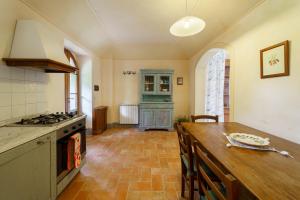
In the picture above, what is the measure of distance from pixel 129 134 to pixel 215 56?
10.5 ft

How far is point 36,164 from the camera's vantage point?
4.37 ft

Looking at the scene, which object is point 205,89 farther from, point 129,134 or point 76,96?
point 76,96

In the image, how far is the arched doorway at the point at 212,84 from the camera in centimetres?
395

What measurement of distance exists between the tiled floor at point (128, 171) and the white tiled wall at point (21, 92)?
1123 mm

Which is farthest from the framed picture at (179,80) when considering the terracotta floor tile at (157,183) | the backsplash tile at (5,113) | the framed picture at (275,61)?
the backsplash tile at (5,113)

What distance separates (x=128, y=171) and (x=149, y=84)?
3.04 metres

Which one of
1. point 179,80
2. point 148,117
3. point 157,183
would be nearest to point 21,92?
point 157,183

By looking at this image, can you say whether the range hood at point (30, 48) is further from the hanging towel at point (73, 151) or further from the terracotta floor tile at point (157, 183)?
Answer: the terracotta floor tile at point (157, 183)

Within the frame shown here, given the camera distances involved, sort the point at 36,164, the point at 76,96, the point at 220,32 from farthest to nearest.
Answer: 1. the point at 76,96
2. the point at 220,32
3. the point at 36,164

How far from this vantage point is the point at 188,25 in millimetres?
1772

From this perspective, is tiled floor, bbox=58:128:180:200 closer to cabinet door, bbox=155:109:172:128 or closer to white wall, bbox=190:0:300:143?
Answer: cabinet door, bbox=155:109:172:128

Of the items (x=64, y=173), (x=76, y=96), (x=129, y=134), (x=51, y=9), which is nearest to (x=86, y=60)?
(x=76, y=96)

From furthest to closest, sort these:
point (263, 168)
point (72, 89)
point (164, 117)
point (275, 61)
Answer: point (164, 117), point (72, 89), point (275, 61), point (263, 168)

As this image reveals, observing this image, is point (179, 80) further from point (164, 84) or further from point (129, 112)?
point (129, 112)
